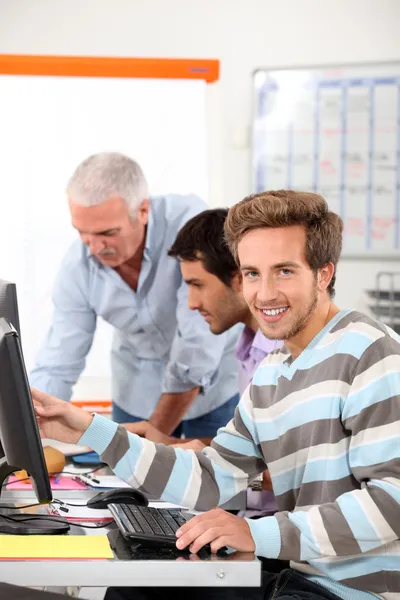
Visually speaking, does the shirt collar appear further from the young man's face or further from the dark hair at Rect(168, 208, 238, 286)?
the young man's face

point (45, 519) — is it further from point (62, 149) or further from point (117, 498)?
point (62, 149)

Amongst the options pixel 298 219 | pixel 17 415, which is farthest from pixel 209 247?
pixel 17 415

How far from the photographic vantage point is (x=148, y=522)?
48.9 inches

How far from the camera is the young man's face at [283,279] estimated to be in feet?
4.61

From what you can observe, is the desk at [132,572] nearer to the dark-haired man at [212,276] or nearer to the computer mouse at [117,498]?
the computer mouse at [117,498]

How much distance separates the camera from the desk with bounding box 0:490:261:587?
1.04 m

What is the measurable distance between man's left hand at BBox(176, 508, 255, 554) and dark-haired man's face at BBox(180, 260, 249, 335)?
1.02 m

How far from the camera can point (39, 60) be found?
3.02 metres

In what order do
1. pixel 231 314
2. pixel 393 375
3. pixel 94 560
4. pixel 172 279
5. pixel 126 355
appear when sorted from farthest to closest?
pixel 126 355, pixel 172 279, pixel 231 314, pixel 393 375, pixel 94 560

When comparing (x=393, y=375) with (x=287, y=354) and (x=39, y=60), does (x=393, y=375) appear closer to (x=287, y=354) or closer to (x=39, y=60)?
(x=287, y=354)

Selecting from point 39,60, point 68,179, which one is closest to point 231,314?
point 68,179

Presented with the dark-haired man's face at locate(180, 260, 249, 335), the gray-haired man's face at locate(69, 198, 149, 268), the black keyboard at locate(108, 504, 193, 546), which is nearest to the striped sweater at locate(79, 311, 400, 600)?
the black keyboard at locate(108, 504, 193, 546)

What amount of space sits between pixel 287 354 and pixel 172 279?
1.34 meters

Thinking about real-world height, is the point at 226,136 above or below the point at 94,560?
above
